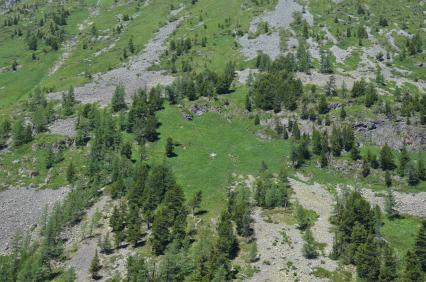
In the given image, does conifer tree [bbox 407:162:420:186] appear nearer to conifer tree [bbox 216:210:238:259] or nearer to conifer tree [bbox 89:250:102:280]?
conifer tree [bbox 216:210:238:259]

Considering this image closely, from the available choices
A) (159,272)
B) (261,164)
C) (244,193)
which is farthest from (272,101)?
(159,272)

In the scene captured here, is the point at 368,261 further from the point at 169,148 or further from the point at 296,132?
the point at 169,148

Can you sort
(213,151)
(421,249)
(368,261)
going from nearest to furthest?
(368,261) → (421,249) → (213,151)

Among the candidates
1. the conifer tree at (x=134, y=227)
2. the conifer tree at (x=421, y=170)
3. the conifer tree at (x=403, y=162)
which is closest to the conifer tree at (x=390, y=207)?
the conifer tree at (x=403, y=162)

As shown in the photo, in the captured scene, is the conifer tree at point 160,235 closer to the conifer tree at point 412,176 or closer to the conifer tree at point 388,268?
the conifer tree at point 388,268

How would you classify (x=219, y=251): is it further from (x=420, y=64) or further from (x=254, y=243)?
(x=420, y=64)

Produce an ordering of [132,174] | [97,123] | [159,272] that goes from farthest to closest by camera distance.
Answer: [97,123]
[132,174]
[159,272]

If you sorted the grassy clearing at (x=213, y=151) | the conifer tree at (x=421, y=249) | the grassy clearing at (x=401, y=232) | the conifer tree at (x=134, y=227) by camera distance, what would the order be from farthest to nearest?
the grassy clearing at (x=213, y=151) < the conifer tree at (x=134, y=227) < the grassy clearing at (x=401, y=232) < the conifer tree at (x=421, y=249)

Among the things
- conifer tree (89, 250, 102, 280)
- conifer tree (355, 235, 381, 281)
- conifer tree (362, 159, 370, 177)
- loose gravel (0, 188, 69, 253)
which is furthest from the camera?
conifer tree (362, 159, 370, 177)

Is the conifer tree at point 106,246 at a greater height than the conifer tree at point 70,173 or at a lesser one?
lesser

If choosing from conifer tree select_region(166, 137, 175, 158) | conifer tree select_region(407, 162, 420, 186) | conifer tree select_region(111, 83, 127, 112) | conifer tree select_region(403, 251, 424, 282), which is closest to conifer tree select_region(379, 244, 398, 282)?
conifer tree select_region(403, 251, 424, 282)

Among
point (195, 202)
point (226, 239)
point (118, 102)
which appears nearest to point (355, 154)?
point (195, 202)
